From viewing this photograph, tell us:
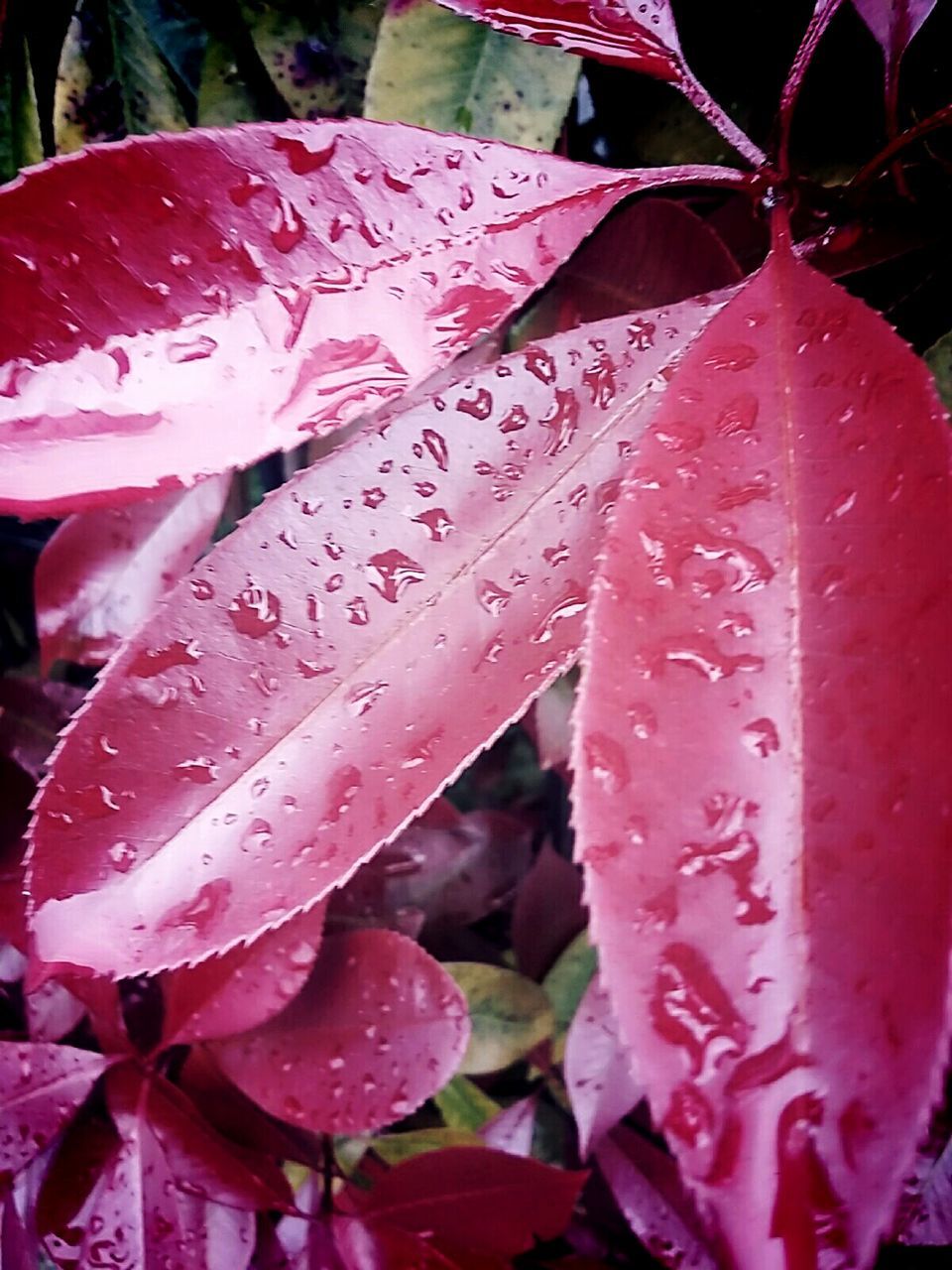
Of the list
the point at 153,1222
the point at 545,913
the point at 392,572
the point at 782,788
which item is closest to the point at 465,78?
the point at 392,572

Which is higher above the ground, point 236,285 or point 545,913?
point 236,285

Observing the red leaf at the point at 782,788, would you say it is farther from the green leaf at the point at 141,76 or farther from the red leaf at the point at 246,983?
the green leaf at the point at 141,76

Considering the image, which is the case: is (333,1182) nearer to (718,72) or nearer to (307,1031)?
(307,1031)

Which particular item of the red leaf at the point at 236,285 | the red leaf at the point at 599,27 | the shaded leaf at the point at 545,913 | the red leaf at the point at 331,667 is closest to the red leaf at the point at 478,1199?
the shaded leaf at the point at 545,913

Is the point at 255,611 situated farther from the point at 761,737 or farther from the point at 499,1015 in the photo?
the point at 499,1015

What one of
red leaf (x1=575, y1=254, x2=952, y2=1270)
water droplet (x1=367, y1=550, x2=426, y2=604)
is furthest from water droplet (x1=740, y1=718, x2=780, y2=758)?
water droplet (x1=367, y1=550, x2=426, y2=604)

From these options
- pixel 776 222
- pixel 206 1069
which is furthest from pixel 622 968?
pixel 206 1069
